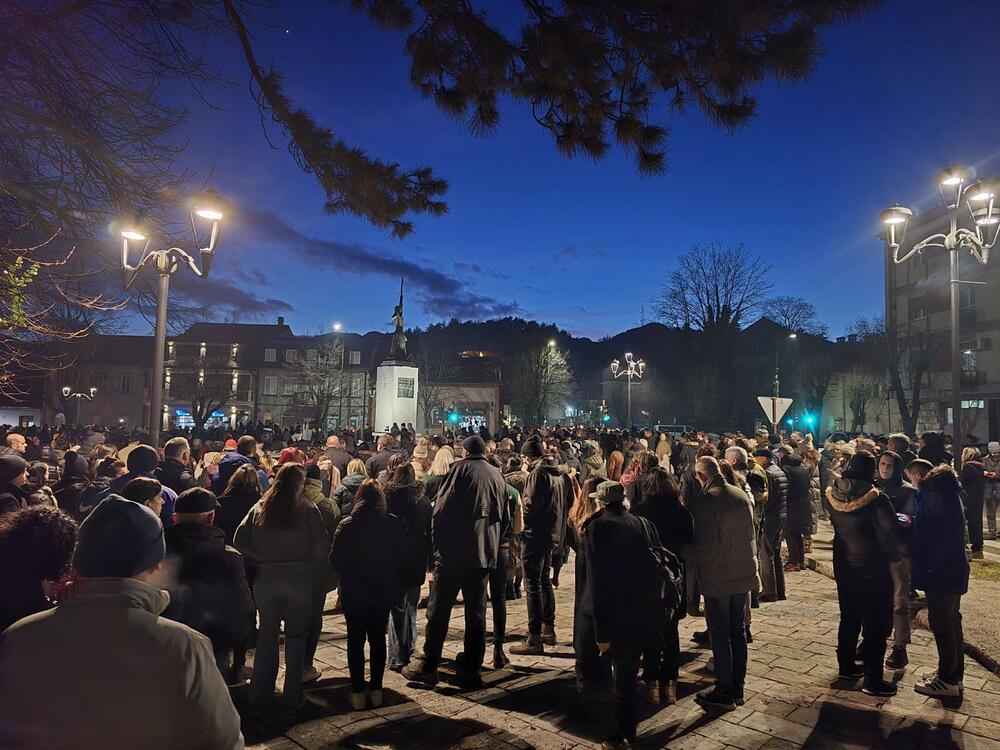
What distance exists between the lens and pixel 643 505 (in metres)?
5.45

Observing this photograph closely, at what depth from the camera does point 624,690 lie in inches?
172

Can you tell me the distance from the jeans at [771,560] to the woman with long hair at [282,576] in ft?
19.5

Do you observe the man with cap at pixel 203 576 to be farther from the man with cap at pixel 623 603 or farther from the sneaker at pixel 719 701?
the sneaker at pixel 719 701

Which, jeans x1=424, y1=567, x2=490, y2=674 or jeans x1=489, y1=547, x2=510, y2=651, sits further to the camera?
jeans x1=489, y1=547, x2=510, y2=651

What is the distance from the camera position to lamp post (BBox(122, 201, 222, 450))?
27.3 ft

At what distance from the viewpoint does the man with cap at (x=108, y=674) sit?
1650 millimetres

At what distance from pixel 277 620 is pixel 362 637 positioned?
2.19 feet

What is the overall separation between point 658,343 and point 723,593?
82.9m

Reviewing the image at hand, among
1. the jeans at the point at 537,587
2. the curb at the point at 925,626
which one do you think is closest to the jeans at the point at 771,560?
the curb at the point at 925,626

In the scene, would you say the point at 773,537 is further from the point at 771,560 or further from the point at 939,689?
the point at 939,689

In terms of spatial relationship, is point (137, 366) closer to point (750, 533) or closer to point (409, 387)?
point (409, 387)

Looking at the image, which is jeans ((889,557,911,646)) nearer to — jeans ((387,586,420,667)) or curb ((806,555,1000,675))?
curb ((806,555,1000,675))

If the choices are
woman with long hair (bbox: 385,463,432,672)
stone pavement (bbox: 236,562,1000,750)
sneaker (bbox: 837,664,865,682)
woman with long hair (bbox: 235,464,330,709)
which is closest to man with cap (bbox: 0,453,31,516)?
woman with long hair (bbox: 235,464,330,709)

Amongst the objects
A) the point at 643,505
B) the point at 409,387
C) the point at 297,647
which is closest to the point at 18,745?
the point at 297,647
